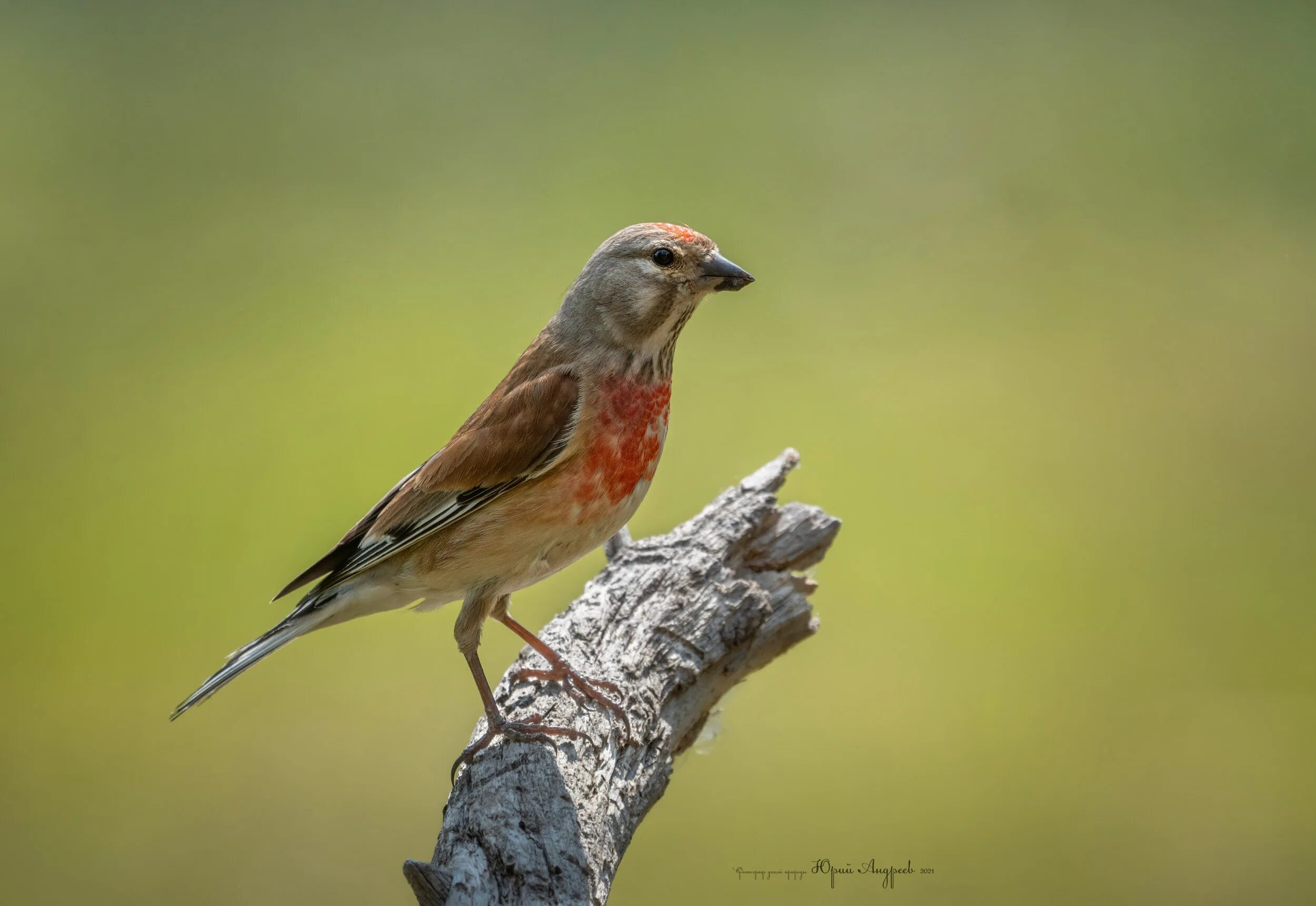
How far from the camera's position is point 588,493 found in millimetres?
2379

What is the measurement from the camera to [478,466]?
2.44 meters

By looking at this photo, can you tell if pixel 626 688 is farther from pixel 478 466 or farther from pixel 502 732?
pixel 478 466

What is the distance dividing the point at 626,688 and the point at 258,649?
2.78 feet

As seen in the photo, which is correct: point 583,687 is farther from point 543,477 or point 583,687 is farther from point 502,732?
point 543,477

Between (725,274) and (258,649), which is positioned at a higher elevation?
(725,274)

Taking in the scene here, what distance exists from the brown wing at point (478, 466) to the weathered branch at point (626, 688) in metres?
0.49

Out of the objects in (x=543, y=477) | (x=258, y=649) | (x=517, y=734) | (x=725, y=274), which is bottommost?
(x=517, y=734)

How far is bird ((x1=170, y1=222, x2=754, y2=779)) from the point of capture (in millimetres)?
2391

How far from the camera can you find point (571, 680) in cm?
259

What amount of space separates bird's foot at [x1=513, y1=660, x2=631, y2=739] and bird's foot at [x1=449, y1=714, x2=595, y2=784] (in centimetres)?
12

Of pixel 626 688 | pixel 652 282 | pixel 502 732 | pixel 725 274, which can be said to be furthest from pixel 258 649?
pixel 725 274

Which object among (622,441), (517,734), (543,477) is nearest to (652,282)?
(622,441)

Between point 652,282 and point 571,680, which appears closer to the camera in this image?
point 652,282

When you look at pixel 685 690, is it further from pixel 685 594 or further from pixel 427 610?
pixel 427 610
